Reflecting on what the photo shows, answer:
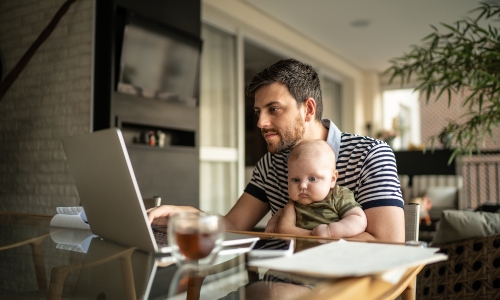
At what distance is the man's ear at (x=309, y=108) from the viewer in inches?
65.0

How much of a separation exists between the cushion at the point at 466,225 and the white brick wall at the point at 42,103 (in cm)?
223

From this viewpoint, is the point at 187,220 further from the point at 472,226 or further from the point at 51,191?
the point at 51,191

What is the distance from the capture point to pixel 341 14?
5340 mm

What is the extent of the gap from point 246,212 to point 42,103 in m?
2.28

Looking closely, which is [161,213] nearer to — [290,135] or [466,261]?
[290,135]

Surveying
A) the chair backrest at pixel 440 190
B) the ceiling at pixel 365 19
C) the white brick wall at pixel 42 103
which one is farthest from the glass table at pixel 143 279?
the chair backrest at pixel 440 190

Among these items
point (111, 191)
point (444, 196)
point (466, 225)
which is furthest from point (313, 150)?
point (444, 196)

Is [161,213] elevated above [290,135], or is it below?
below

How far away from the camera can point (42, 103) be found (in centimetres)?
333

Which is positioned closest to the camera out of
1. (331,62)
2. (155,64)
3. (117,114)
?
(117,114)

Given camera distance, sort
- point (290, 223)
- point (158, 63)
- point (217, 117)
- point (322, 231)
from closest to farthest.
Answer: point (322, 231)
point (290, 223)
point (158, 63)
point (217, 117)

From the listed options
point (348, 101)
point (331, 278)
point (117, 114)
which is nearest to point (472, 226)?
point (331, 278)

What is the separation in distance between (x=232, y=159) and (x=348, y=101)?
3.79 m

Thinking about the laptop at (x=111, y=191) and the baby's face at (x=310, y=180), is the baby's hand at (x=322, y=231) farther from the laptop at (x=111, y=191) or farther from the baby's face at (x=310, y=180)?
the laptop at (x=111, y=191)
